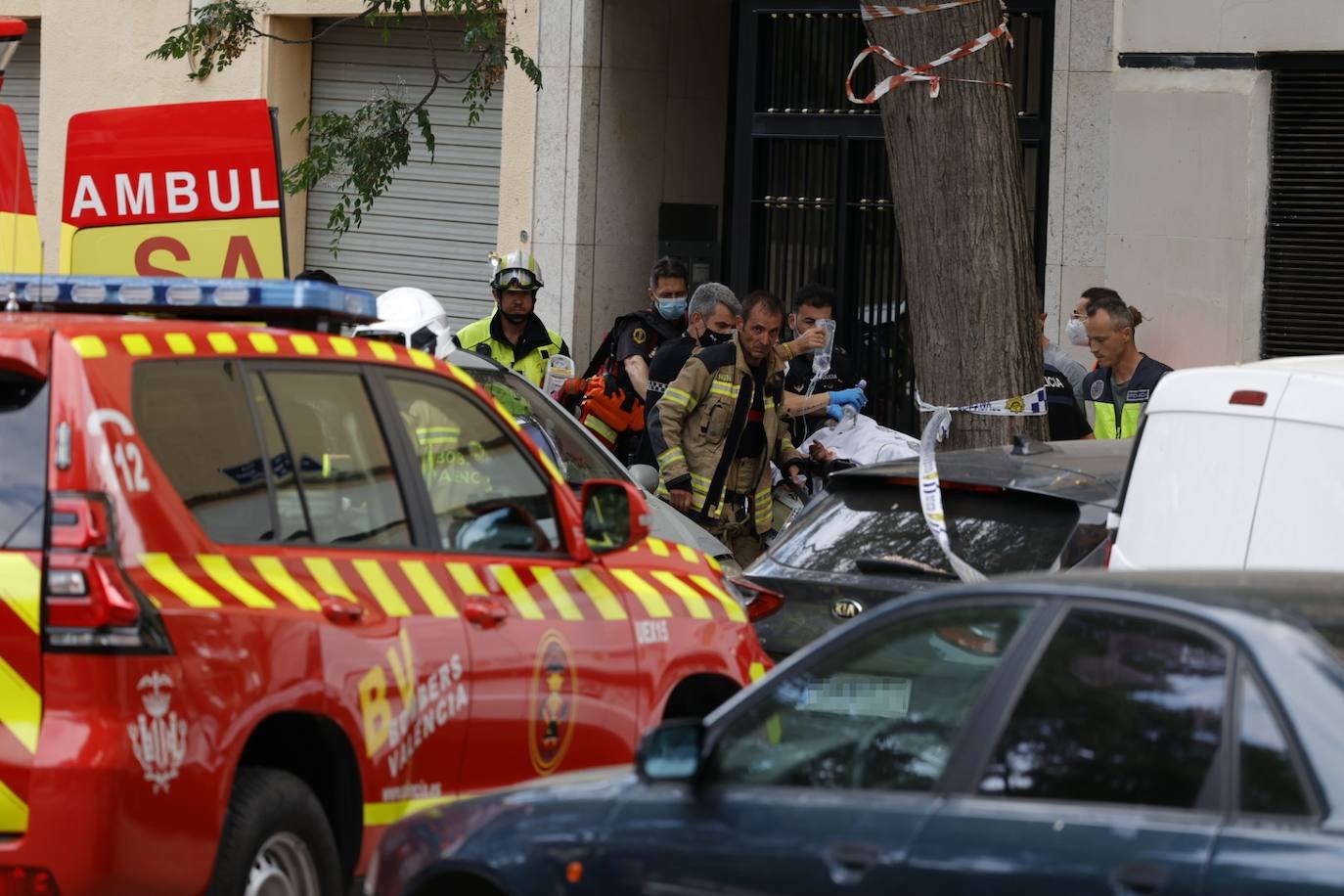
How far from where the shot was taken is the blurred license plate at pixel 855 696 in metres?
4.32

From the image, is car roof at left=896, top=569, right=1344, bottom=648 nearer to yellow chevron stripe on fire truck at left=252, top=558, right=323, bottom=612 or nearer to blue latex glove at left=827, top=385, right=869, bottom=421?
yellow chevron stripe on fire truck at left=252, top=558, right=323, bottom=612

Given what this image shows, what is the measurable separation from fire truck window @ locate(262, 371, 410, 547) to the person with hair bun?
5.68 meters

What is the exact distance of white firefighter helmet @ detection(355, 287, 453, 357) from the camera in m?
8.99

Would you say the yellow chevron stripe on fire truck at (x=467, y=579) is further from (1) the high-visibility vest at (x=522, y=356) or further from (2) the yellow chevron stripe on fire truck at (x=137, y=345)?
(1) the high-visibility vest at (x=522, y=356)

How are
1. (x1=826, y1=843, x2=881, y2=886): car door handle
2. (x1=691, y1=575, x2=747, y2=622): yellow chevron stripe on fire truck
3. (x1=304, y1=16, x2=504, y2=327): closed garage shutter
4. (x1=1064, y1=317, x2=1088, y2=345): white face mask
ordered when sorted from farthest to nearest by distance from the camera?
1. (x1=304, y1=16, x2=504, y2=327): closed garage shutter
2. (x1=1064, y1=317, x2=1088, y2=345): white face mask
3. (x1=691, y1=575, x2=747, y2=622): yellow chevron stripe on fire truck
4. (x1=826, y1=843, x2=881, y2=886): car door handle

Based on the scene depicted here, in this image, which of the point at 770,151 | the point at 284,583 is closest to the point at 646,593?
the point at 284,583

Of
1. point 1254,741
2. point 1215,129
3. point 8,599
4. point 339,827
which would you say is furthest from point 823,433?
point 1254,741

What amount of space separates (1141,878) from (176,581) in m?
2.32

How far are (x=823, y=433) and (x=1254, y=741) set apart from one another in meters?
7.83

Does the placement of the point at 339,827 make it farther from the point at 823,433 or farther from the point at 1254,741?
the point at 823,433

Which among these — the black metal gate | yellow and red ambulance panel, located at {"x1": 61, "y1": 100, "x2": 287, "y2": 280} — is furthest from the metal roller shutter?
yellow and red ambulance panel, located at {"x1": 61, "y1": 100, "x2": 287, "y2": 280}

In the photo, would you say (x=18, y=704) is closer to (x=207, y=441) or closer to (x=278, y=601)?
(x=278, y=601)

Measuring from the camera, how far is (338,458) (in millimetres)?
5531

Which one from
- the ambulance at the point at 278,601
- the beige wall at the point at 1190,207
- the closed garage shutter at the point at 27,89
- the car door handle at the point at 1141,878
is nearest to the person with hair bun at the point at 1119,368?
the beige wall at the point at 1190,207
